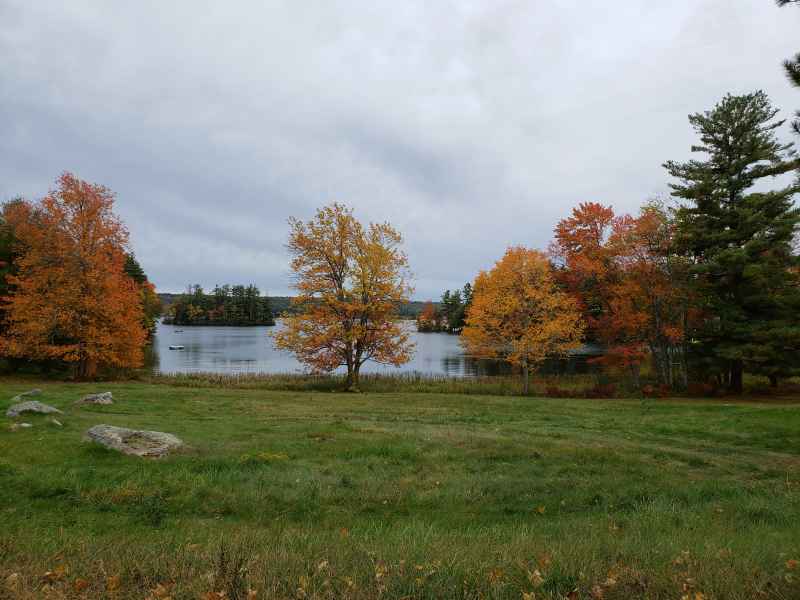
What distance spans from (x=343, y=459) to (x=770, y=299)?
24.5m

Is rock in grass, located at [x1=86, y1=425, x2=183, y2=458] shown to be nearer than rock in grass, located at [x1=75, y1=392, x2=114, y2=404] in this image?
Yes

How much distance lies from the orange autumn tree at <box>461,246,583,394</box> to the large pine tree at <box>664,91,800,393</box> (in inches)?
278

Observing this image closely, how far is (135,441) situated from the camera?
862 centimetres

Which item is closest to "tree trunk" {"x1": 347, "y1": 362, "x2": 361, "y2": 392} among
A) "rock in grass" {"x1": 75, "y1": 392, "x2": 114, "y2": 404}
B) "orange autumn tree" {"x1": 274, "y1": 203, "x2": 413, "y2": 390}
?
"orange autumn tree" {"x1": 274, "y1": 203, "x2": 413, "y2": 390}

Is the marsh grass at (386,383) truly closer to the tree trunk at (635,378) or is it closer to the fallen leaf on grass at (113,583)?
the tree trunk at (635,378)

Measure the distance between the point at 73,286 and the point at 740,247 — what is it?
35.6 meters

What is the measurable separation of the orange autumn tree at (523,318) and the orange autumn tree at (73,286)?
69.8ft

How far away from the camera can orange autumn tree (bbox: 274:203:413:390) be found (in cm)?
2688

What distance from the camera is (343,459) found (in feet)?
28.7

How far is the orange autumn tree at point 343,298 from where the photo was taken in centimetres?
2688

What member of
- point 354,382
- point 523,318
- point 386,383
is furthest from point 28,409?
point 523,318

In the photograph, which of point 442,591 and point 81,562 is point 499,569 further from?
point 81,562

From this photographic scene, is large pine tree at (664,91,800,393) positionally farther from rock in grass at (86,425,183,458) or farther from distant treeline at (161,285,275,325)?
distant treeline at (161,285,275,325)

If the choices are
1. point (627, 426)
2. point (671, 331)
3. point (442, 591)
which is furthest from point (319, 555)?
point (671, 331)
